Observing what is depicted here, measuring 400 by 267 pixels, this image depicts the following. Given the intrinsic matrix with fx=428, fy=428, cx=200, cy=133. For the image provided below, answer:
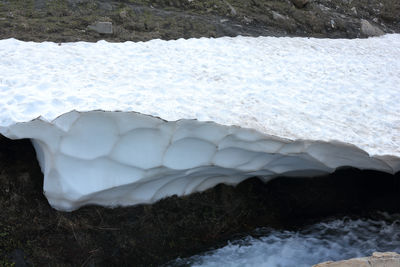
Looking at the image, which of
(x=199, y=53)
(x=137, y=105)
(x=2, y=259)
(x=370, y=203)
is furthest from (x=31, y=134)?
(x=370, y=203)

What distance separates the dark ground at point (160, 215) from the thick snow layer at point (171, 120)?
0.40 feet

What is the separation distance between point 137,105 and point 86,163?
59 centimetres

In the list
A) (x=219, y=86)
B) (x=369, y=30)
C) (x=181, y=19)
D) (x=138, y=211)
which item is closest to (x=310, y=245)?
(x=138, y=211)

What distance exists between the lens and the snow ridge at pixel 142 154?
10.2 ft

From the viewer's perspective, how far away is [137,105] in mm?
3363

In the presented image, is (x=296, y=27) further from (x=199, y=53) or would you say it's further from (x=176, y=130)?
(x=176, y=130)

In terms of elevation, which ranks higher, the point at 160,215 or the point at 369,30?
the point at 369,30

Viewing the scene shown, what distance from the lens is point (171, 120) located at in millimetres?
3164

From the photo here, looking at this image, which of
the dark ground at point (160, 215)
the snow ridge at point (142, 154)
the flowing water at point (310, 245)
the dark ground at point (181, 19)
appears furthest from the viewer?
the dark ground at point (181, 19)

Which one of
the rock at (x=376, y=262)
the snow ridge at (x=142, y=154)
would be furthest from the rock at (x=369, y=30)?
the rock at (x=376, y=262)

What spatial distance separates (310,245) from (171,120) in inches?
67.2

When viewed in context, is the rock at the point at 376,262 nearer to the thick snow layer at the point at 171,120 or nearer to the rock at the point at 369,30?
the thick snow layer at the point at 171,120

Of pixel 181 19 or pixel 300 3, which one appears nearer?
pixel 181 19

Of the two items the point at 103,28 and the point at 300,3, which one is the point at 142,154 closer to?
the point at 103,28
